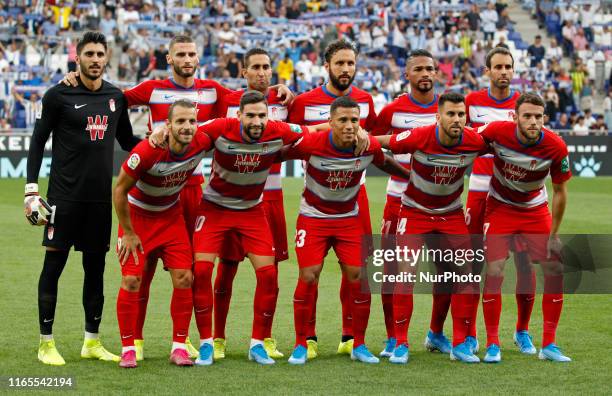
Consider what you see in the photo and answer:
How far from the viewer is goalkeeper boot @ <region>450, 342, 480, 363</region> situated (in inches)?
314

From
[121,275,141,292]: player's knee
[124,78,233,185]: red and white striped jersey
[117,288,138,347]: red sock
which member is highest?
[124,78,233,185]: red and white striped jersey

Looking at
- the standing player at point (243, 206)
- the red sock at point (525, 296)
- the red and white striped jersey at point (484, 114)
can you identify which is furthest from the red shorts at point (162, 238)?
the red sock at point (525, 296)

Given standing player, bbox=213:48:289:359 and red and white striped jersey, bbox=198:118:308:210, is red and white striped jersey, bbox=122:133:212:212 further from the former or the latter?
standing player, bbox=213:48:289:359

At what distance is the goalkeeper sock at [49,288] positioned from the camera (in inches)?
310

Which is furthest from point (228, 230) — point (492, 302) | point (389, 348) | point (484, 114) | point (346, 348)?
point (484, 114)

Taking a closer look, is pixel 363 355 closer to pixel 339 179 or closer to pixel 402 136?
pixel 339 179

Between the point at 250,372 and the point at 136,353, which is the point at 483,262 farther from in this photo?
the point at 136,353

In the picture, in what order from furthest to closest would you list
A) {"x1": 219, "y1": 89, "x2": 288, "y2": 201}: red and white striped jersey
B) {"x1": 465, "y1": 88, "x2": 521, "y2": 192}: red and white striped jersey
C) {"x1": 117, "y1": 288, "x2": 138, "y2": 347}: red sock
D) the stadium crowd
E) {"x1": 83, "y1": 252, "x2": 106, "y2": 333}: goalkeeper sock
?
the stadium crowd, {"x1": 465, "y1": 88, "x2": 521, "y2": 192}: red and white striped jersey, {"x1": 219, "y1": 89, "x2": 288, "y2": 201}: red and white striped jersey, {"x1": 83, "y1": 252, "x2": 106, "y2": 333}: goalkeeper sock, {"x1": 117, "y1": 288, "x2": 138, "y2": 347}: red sock

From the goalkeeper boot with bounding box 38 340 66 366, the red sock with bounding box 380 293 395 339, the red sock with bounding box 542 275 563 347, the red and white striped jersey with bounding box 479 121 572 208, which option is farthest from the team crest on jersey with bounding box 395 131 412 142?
the goalkeeper boot with bounding box 38 340 66 366

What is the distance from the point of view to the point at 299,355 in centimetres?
793

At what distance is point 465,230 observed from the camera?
8.27 metres

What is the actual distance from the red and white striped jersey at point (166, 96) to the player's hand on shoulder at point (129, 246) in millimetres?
889

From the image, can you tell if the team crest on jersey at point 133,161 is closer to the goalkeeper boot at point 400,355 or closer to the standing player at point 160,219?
the standing player at point 160,219

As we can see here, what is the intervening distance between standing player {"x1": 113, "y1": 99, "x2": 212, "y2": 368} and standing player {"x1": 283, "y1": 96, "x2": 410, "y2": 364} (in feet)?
2.62
